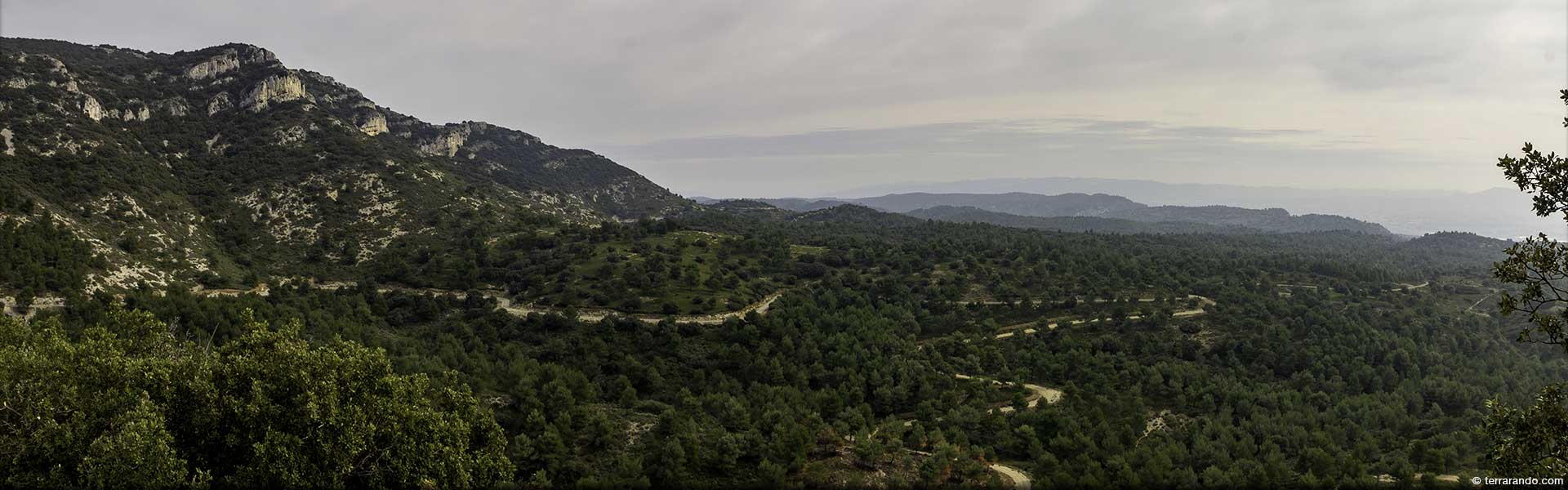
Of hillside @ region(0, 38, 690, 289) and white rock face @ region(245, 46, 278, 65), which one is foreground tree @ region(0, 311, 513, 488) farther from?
white rock face @ region(245, 46, 278, 65)

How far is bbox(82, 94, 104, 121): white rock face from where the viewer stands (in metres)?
116

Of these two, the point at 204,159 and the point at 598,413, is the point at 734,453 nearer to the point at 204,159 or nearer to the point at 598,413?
the point at 598,413

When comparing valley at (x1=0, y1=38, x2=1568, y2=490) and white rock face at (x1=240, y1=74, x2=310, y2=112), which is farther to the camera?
white rock face at (x1=240, y1=74, x2=310, y2=112)

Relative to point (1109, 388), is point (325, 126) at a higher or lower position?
higher

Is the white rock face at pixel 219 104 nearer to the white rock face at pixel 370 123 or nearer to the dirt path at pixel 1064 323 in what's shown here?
the white rock face at pixel 370 123

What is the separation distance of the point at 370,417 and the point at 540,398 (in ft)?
83.3

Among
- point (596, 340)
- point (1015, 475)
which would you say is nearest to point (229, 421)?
point (1015, 475)

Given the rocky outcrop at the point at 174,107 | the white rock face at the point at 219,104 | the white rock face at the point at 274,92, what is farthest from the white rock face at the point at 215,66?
the rocky outcrop at the point at 174,107

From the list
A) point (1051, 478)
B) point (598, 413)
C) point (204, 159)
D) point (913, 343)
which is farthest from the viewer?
point (204, 159)

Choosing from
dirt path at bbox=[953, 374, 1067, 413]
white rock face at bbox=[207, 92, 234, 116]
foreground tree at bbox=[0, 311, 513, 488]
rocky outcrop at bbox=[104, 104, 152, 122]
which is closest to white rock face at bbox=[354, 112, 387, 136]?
white rock face at bbox=[207, 92, 234, 116]

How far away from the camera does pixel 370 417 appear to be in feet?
88.2

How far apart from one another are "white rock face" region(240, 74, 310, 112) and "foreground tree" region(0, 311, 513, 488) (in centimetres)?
16068

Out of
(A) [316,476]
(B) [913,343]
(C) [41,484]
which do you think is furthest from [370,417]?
(B) [913,343]

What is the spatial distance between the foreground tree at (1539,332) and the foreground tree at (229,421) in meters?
35.1
